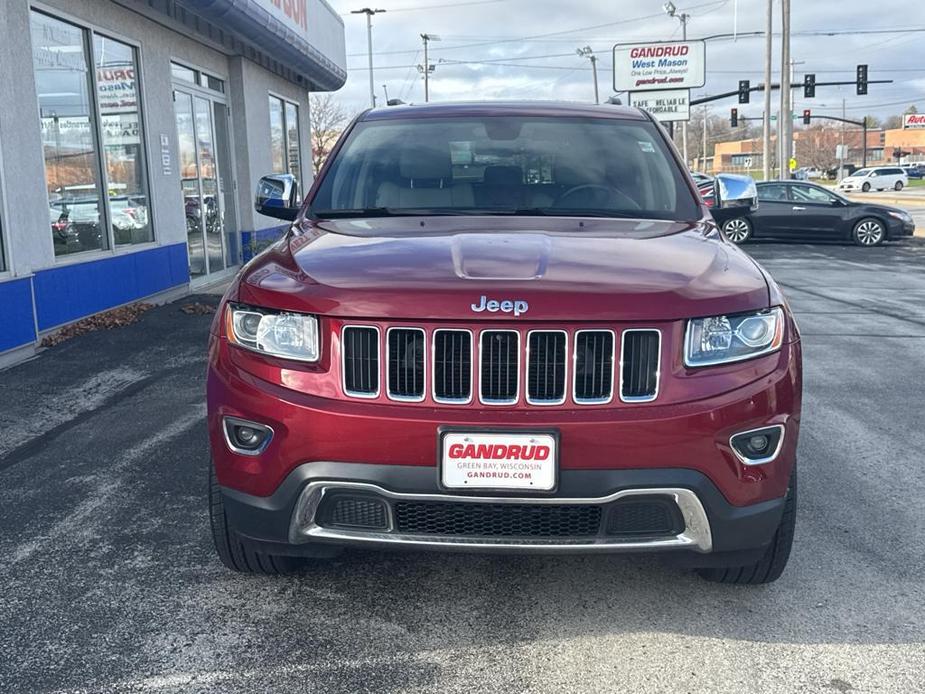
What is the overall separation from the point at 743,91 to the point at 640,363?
129 feet

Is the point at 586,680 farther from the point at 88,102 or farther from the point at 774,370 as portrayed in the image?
the point at 88,102

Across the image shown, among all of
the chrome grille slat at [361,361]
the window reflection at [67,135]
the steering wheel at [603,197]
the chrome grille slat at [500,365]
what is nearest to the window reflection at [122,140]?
the window reflection at [67,135]

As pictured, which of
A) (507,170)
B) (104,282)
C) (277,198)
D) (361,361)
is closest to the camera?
(361,361)

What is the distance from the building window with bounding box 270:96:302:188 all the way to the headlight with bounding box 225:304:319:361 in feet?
41.8

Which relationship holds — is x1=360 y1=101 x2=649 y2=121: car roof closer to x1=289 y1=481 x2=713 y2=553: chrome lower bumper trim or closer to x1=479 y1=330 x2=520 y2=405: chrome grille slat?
x1=479 y1=330 x2=520 y2=405: chrome grille slat

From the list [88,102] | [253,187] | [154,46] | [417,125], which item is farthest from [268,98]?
[417,125]

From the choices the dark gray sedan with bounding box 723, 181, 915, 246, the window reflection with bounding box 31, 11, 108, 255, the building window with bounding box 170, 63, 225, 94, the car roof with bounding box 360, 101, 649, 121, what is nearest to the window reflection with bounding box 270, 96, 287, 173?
the building window with bounding box 170, 63, 225, 94

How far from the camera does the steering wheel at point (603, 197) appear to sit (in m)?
3.91

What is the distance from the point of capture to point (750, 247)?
19.3 meters

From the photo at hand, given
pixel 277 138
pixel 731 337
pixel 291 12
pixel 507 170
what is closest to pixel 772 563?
pixel 731 337

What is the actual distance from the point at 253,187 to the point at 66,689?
12.0 m

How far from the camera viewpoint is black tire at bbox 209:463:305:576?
9.92ft

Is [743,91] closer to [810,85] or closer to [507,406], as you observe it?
[810,85]

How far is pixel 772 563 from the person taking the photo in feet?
10.1
